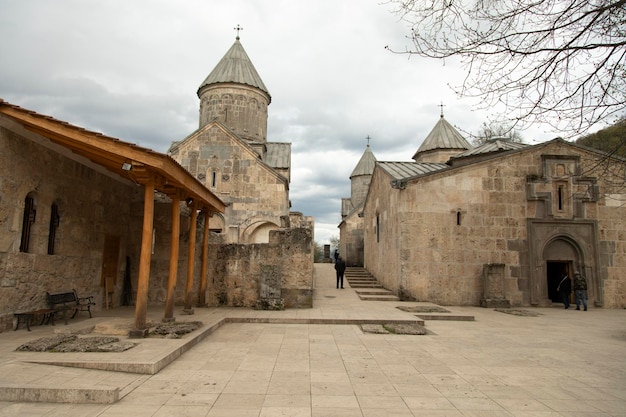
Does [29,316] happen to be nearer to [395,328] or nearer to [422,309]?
[395,328]

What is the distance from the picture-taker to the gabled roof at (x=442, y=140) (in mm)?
25859

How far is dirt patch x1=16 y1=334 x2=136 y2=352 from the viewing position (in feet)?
18.4

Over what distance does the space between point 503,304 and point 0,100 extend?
13666mm

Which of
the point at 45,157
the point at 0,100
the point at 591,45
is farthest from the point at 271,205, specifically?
the point at 591,45

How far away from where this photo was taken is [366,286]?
16.5m

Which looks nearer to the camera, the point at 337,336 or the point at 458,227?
the point at 337,336

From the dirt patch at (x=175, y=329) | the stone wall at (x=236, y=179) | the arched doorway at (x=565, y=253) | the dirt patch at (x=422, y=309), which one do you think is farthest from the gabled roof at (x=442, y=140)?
the dirt patch at (x=175, y=329)

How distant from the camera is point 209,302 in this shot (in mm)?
11102

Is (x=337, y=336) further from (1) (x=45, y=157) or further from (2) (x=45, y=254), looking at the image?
(1) (x=45, y=157)

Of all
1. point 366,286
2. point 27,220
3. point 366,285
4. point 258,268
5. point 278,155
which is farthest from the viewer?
point 278,155

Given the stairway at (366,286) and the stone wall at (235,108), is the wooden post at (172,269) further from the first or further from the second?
the stone wall at (235,108)

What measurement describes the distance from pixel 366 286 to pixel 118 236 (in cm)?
956

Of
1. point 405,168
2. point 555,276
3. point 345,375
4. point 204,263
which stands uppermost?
point 405,168

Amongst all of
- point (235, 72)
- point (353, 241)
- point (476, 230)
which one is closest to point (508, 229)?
point (476, 230)
